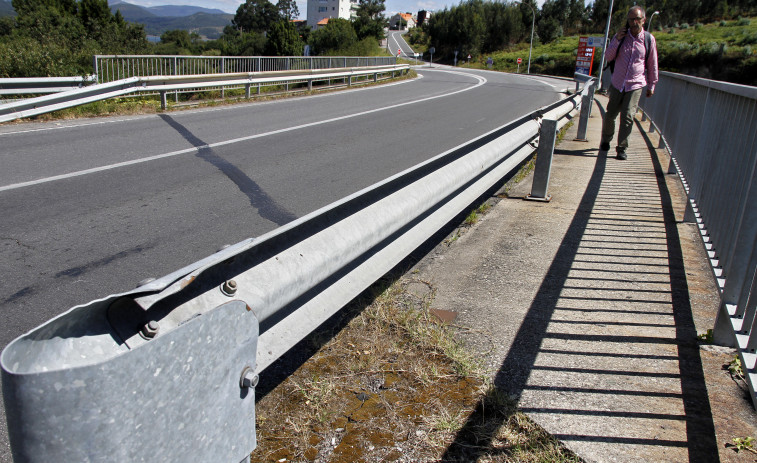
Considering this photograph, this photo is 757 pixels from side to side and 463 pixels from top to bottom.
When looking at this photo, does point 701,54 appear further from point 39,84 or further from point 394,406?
point 394,406

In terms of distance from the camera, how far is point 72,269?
4441 mm

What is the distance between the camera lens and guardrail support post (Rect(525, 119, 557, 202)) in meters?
6.05

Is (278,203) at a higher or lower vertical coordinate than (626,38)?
lower

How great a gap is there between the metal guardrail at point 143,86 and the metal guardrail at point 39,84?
1094mm

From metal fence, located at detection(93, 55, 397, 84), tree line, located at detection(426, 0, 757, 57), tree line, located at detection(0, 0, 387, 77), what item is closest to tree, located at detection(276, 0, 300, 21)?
tree line, located at detection(0, 0, 387, 77)

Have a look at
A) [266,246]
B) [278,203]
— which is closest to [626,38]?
[278,203]

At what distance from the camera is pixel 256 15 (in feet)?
591

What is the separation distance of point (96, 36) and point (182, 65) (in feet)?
59.9

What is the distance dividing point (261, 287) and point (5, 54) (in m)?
17.3

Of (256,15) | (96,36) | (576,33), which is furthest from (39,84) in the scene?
(256,15)

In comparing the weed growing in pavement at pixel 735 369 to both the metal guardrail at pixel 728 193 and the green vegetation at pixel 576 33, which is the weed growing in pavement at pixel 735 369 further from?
the green vegetation at pixel 576 33

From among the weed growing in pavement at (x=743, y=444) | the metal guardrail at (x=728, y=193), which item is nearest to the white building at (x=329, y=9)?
the metal guardrail at (x=728, y=193)

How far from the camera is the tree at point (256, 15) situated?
17838 cm

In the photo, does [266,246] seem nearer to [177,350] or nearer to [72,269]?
[177,350]
